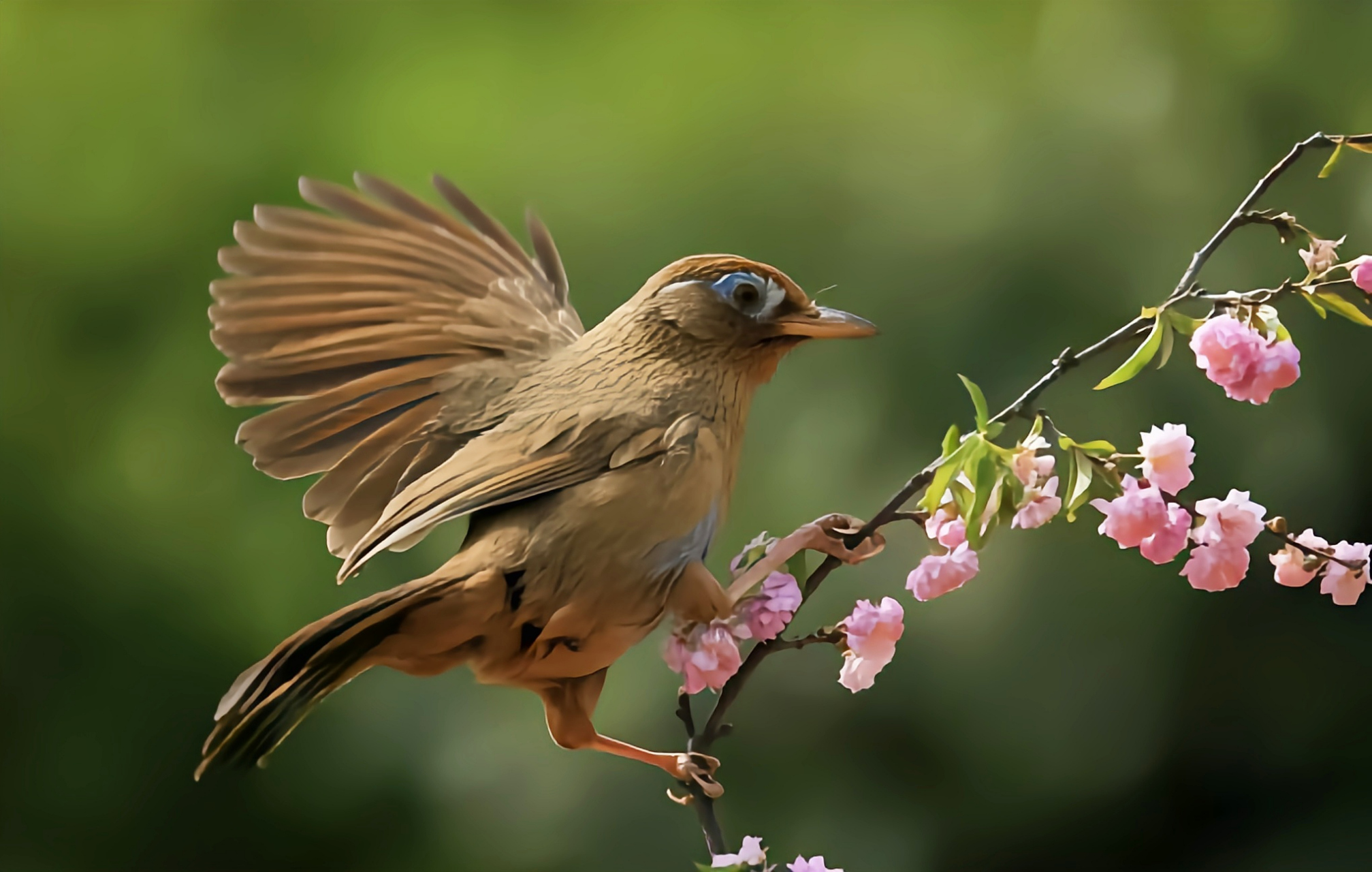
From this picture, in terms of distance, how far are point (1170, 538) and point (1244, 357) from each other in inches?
4.5

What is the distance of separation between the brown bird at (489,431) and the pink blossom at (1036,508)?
0.36 ft

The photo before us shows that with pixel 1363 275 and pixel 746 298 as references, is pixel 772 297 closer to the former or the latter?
pixel 746 298

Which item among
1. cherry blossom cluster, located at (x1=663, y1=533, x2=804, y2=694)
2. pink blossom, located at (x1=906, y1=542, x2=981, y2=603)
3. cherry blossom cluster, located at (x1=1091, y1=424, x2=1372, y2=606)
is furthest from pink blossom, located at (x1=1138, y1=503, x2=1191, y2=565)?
cherry blossom cluster, located at (x1=663, y1=533, x2=804, y2=694)

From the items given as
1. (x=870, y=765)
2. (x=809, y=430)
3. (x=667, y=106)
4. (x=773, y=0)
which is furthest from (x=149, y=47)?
(x=870, y=765)

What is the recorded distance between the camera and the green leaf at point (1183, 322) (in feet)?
2.28

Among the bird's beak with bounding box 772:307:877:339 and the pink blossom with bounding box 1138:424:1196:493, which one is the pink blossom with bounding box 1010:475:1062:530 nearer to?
the pink blossom with bounding box 1138:424:1196:493

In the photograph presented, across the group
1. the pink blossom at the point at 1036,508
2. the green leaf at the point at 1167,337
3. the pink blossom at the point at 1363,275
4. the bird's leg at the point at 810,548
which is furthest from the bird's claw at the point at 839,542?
the pink blossom at the point at 1363,275

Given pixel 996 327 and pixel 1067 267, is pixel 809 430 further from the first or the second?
pixel 1067 267

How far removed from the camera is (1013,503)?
676 mm

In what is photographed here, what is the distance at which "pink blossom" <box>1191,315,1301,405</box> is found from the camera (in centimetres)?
69

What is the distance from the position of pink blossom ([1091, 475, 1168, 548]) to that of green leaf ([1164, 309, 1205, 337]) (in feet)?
0.30

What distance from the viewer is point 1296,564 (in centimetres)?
75

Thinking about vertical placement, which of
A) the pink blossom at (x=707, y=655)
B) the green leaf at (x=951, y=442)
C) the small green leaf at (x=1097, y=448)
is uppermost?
the green leaf at (x=951, y=442)

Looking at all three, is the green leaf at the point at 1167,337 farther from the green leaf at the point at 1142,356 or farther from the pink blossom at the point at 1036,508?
the pink blossom at the point at 1036,508
